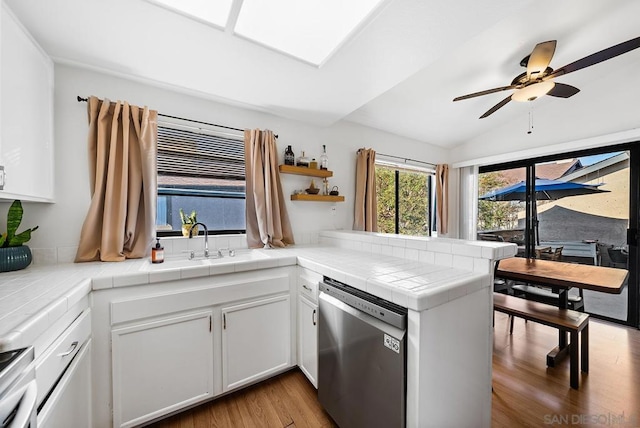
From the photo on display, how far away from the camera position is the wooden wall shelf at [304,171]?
2.54 meters

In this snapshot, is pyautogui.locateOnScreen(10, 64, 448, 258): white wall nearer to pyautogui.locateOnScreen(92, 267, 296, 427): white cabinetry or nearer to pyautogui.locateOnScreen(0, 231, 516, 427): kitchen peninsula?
pyautogui.locateOnScreen(0, 231, 516, 427): kitchen peninsula

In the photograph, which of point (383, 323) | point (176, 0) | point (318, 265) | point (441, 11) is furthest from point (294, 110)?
point (383, 323)

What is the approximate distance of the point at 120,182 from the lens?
74.4 inches

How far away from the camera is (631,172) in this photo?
2809mm

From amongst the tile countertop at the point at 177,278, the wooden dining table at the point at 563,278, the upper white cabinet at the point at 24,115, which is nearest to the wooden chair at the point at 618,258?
the wooden dining table at the point at 563,278

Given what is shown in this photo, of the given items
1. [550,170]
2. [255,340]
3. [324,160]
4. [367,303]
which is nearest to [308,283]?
[255,340]

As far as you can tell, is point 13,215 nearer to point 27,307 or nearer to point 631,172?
point 27,307

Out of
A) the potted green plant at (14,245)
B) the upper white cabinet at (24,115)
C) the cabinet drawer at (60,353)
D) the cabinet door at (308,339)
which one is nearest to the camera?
the cabinet drawer at (60,353)

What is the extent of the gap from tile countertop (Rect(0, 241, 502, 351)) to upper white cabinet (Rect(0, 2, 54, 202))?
1.62 feet

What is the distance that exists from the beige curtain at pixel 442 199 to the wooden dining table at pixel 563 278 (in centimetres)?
169

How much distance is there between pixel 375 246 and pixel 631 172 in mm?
3250

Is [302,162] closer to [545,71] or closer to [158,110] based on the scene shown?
[158,110]

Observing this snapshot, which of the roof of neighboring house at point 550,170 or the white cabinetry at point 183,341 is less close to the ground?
the roof of neighboring house at point 550,170

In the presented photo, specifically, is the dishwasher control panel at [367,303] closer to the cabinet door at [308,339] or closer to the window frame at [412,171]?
the cabinet door at [308,339]
